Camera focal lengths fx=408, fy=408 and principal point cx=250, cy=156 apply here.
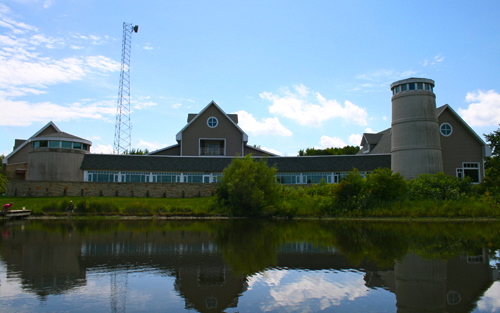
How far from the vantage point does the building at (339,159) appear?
40500 millimetres

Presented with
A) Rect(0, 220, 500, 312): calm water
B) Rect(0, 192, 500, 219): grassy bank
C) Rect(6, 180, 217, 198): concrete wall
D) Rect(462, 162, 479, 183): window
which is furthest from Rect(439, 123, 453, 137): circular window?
Rect(0, 220, 500, 312): calm water

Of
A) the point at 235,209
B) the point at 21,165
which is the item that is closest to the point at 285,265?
the point at 235,209

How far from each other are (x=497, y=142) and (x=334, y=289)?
57.5m

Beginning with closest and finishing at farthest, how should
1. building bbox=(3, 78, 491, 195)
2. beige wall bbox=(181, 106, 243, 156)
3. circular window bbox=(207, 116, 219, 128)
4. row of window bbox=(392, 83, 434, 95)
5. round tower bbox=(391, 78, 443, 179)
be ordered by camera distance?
round tower bbox=(391, 78, 443, 179)
building bbox=(3, 78, 491, 195)
row of window bbox=(392, 83, 434, 95)
beige wall bbox=(181, 106, 243, 156)
circular window bbox=(207, 116, 219, 128)

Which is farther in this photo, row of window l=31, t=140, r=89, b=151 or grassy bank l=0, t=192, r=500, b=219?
row of window l=31, t=140, r=89, b=151

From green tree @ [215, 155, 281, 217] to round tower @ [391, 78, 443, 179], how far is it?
47.8 ft

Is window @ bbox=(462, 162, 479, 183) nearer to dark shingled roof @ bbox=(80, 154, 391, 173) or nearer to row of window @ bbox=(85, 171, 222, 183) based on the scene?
dark shingled roof @ bbox=(80, 154, 391, 173)

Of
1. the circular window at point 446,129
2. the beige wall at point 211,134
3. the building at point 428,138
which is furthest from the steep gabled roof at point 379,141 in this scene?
the beige wall at point 211,134

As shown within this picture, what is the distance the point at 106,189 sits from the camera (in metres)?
41.8

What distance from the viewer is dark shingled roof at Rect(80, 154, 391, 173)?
150 feet

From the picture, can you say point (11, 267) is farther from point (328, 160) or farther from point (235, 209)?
point (328, 160)

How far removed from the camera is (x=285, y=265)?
13.5m


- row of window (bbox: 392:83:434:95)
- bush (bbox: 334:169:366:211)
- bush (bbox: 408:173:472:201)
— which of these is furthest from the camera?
row of window (bbox: 392:83:434:95)

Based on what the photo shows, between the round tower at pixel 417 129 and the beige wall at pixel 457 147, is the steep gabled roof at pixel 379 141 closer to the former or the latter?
the round tower at pixel 417 129
